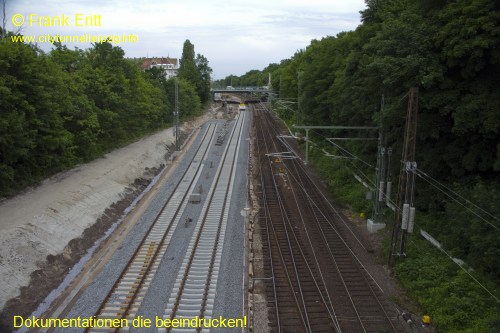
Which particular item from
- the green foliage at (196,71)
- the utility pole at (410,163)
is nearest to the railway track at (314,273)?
the utility pole at (410,163)

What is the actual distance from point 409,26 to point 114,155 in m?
26.8

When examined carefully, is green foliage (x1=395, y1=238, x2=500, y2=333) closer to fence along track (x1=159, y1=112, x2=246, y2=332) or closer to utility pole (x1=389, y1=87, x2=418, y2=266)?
utility pole (x1=389, y1=87, x2=418, y2=266)

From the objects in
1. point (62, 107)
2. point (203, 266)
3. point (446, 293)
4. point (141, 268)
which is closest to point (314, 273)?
point (203, 266)

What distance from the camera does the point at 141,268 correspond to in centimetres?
1598

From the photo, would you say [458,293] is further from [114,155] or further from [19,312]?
[114,155]

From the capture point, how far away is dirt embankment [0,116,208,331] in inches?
572

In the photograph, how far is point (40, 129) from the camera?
2386 centimetres

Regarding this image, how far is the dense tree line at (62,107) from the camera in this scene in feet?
68.1

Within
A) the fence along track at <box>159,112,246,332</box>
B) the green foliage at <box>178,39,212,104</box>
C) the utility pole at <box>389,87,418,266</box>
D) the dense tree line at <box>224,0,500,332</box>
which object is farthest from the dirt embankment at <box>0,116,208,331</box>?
the green foliage at <box>178,39,212,104</box>

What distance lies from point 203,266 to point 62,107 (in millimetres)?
16615

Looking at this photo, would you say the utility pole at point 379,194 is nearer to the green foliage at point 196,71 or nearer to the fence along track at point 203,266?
the fence along track at point 203,266

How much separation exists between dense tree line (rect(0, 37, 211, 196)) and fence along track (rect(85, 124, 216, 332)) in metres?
7.67

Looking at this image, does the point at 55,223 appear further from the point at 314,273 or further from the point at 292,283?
the point at 314,273

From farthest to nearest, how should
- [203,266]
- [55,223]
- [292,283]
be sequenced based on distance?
1. [55,223]
2. [203,266]
3. [292,283]
